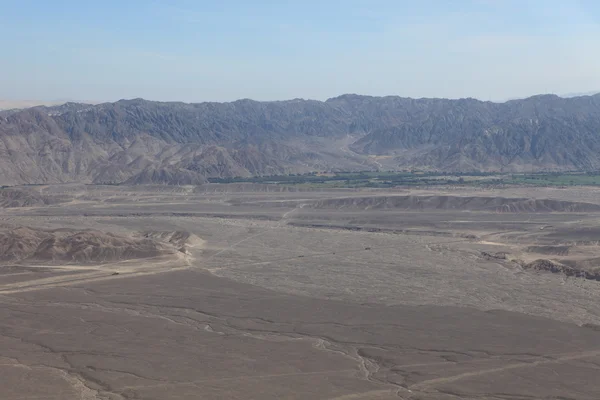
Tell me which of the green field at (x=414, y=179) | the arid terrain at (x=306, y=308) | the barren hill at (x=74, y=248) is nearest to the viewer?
the arid terrain at (x=306, y=308)

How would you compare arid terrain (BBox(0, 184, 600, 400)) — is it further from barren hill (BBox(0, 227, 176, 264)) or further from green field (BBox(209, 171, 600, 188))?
green field (BBox(209, 171, 600, 188))

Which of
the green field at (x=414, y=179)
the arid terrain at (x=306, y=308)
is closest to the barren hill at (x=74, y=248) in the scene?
the arid terrain at (x=306, y=308)

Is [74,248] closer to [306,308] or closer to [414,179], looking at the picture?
[306,308]

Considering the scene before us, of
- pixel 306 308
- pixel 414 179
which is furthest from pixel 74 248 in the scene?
pixel 414 179

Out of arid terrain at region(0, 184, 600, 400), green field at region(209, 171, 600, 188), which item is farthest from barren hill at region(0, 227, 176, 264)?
green field at region(209, 171, 600, 188)

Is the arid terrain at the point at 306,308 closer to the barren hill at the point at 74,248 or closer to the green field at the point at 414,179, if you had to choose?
the barren hill at the point at 74,248

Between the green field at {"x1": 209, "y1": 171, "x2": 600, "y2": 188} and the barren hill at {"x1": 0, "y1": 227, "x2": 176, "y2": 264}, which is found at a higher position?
the green field at {"x1": 209, "y1": 171, "x2": 600, "y2": 188}

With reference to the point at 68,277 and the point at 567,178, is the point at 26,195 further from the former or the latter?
the point at 567,178

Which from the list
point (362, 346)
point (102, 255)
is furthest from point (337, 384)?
point (102, 255)
